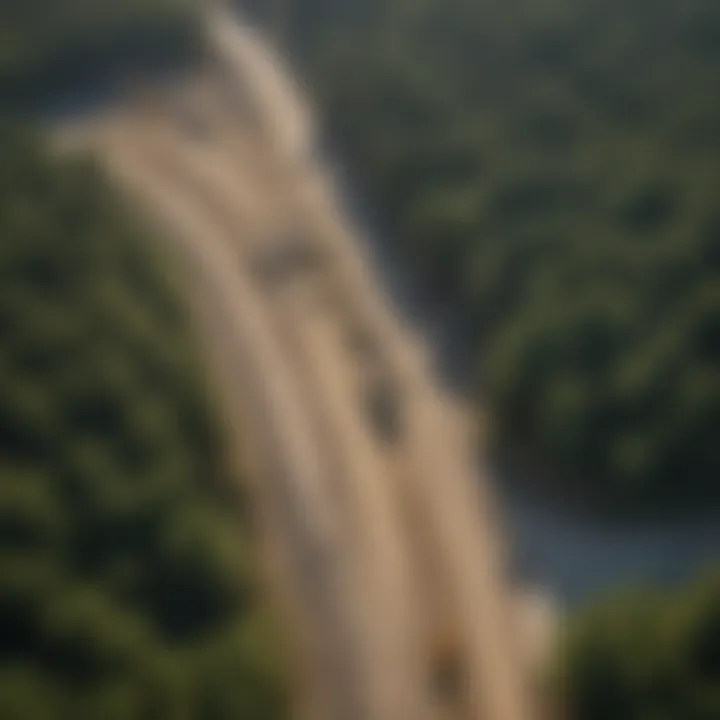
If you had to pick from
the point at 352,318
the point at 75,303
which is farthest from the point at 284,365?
the point at 75,303

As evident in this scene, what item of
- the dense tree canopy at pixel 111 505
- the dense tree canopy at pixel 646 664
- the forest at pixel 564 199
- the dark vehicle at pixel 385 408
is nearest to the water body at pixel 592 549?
the forest at pixel 564 199

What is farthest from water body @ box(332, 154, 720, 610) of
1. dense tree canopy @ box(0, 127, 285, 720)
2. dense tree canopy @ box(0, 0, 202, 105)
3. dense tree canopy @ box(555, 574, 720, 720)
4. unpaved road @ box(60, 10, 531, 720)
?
dense tree canopy @ box(0, 0, 202, 105)

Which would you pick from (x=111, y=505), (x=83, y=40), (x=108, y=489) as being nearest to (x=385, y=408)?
(x=108, y=489)

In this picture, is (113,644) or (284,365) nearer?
(113,644)

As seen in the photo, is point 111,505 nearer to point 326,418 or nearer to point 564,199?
point 326,418

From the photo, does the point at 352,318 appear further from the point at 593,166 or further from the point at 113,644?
the point at 113,644

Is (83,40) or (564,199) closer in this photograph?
(564,199)
